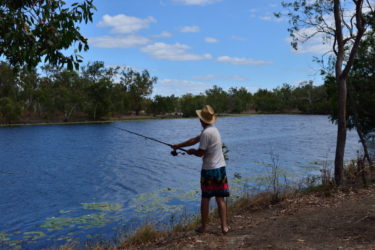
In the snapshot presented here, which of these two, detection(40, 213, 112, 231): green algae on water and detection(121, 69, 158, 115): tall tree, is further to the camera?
detection(121, 69, 158, 115): tall tree

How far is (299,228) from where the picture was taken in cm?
613

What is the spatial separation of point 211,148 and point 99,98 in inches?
3266

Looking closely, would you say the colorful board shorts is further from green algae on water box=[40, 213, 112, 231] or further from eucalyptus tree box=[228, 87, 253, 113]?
eucalyptus tree box=[228, 87, 253, 113]

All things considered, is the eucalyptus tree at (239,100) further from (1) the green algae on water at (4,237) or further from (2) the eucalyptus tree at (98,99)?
(1) the green algae on water at (4,237)

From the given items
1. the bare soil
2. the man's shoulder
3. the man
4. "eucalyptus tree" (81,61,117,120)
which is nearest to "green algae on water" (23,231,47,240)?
the bare soil

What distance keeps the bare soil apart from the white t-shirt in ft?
3.92

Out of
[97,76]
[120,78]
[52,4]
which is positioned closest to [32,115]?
[97,76]

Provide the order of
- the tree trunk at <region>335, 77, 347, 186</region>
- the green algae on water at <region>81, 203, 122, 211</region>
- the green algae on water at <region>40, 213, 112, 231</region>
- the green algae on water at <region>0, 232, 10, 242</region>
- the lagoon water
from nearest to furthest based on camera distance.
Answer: the tree trunk at <region>335, 77, 347, 186</region> → the green algae on water at <region>0, 232, 10, 242</region> → the lagoon water → the green algae on water at <region>40, 213, 112, 231</region> → the green algae on water at <region>81, 203, 122, 211</region>

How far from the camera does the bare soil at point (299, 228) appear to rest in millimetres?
5426

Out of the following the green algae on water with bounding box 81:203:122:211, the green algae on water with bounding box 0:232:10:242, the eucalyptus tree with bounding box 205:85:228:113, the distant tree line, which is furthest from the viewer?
the eucalyptus tree with bounding box 205:85:228:113

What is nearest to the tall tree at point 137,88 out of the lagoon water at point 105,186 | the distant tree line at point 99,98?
the distant tree line at point 99,98

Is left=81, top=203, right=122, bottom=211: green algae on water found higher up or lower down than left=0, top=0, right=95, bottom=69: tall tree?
lower down

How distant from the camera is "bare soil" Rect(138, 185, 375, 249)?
5426 mm

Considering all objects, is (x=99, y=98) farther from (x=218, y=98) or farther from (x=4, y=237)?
(x=4, y=237)
